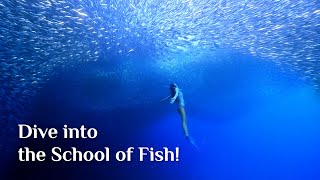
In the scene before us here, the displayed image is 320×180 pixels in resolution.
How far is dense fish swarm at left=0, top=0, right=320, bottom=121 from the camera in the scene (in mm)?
8008

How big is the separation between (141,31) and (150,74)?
453cm

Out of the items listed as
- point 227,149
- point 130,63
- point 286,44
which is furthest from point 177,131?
point 286,44

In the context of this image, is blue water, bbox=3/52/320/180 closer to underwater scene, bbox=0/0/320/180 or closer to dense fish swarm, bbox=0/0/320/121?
underwater scene, bbox=0/0/320/180

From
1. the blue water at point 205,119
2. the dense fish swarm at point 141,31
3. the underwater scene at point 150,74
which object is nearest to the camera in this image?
the dense fish swarm at point 141,31

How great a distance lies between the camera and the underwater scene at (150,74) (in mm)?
8352

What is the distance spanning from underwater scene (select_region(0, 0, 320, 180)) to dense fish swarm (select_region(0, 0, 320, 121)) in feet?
0.11

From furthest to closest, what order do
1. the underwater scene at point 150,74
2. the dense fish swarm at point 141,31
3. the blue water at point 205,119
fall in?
the blue water at point 205,119 < the underwater scene at point 150,74 < the dense fish swarm at point 141,31

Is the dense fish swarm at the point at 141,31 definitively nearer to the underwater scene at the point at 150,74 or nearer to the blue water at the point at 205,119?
the underwater scene at the point at 150,74

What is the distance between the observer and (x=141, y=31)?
9.41m

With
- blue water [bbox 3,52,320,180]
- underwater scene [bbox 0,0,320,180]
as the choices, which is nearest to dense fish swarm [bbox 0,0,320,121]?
underwater scene [bbox 0,0,320,180]

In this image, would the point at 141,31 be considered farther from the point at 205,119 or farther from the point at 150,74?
the point at 205,119

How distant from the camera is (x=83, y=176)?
2289cm

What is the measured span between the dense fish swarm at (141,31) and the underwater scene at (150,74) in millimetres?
32

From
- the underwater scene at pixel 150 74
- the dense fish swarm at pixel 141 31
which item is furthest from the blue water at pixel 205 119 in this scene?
the dense fish swarm at pixel 141 31
